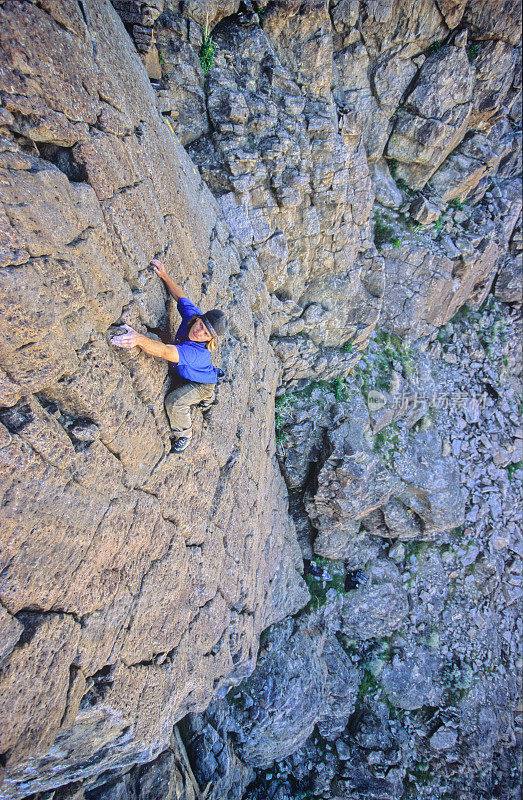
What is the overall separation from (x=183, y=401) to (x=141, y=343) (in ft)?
3.58

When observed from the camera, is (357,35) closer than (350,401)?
Yes

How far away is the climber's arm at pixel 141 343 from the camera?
4.27 meters

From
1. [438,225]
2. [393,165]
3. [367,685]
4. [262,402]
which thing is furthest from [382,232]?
[367,685]

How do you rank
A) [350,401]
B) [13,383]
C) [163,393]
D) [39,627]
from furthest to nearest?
[350,401], [163,393], [39,627], [13,383]

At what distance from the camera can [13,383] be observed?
3416mm

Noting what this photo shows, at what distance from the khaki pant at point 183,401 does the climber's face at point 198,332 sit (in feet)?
2.04

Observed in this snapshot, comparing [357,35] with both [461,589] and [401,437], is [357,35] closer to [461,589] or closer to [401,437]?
[401,437]

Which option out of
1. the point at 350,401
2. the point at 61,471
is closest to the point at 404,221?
the point at 350,401

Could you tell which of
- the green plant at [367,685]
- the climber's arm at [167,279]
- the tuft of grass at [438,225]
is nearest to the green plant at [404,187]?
the tuft of grass at [438,225]

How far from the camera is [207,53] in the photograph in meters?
7.15

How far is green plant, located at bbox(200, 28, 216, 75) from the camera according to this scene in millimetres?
7082

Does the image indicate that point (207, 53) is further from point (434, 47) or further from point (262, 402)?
point (434, 47)

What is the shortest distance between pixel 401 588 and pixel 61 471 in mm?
11935

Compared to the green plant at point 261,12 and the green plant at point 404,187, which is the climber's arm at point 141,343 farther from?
the green plant at point 404,187
